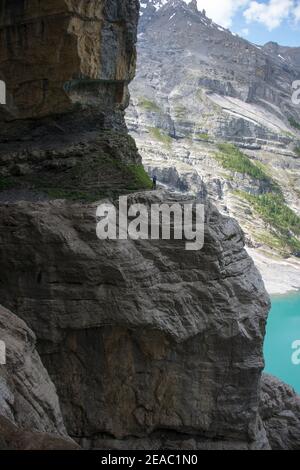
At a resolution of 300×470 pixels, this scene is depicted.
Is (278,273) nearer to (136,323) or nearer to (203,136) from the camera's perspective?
(203,136)

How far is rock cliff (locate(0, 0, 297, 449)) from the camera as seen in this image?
1216 cm

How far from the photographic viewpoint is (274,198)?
9300 centimetres

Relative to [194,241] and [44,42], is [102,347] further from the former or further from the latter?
[44,42]

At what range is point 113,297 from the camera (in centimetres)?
1217

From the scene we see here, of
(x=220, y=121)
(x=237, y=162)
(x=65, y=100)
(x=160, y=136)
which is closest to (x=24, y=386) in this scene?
(x=65, y=100)

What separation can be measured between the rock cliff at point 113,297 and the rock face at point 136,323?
3 centimetres

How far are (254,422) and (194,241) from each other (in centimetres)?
496

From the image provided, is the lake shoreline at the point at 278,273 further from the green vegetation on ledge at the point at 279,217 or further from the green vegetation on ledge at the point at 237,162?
the green vegetation on ledge at the point at 237,162

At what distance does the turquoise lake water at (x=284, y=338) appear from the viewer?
36.9 metres

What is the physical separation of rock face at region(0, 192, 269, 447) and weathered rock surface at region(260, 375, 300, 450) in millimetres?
2744

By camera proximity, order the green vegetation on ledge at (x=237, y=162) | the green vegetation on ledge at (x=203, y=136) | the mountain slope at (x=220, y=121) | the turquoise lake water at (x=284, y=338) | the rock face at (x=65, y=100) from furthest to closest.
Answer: the green vegetation on ledge at (x=203, y=136), the green vegetation on ledge at (x=237, y=162), the mountain slope at (x=220, y=121), the turquoise lake water at (x=284, y=338), the rock face at (x=65, y=100)

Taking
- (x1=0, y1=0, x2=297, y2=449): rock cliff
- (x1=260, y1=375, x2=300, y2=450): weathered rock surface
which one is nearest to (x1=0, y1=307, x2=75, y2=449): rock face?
(x1=0, y1=0, x2=297, y2=449): rock cliff

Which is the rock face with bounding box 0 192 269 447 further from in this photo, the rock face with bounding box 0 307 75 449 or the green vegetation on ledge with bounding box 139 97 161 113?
the green vegetation on ledge with bounding box 139 97 161 113

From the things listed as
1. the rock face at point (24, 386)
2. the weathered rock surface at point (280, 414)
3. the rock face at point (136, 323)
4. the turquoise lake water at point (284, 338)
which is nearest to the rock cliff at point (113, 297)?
the rock face at point (136, 323)
